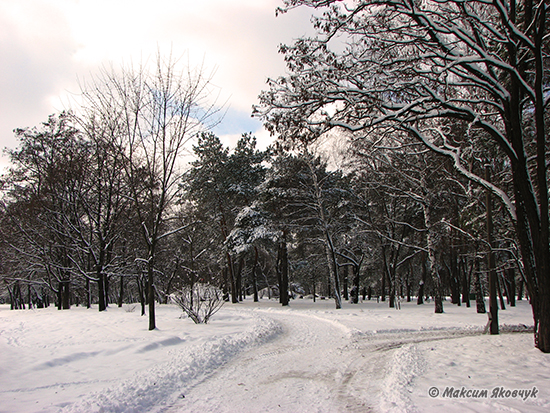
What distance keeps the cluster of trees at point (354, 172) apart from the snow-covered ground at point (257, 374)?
1.82m

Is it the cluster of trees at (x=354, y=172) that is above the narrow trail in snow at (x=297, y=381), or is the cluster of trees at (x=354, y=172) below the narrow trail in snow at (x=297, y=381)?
above

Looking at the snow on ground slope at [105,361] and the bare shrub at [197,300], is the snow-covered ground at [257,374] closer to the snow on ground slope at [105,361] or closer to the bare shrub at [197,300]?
the snow on ground slope at [105,361]

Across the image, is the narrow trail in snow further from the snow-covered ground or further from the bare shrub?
the bare shrub

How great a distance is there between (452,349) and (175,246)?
97.3ft

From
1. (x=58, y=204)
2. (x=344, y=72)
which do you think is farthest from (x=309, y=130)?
(x=58, y=204)

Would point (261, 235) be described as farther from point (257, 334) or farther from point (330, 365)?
point (330, 365)

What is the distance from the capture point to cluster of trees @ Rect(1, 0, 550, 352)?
6.43m

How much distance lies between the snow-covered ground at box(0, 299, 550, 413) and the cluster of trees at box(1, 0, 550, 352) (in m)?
1.82

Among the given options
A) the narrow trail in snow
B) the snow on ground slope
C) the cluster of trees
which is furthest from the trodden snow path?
the cluster of trees

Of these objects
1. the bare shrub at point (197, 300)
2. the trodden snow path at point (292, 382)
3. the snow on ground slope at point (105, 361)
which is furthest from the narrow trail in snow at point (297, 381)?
the bare shrub at point (197, 300)

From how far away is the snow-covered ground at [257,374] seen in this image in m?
4.30

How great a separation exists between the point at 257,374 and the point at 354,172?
18899mm

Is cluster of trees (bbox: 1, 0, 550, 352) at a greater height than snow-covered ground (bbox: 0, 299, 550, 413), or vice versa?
cluster of trees (bbox: 1, 0, 550, 352)

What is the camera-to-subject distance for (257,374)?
19.6 ft
